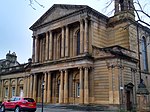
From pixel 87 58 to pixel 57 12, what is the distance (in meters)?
10.9

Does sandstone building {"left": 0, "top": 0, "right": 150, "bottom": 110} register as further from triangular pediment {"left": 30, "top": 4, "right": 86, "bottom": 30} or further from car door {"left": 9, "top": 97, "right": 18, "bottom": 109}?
car door {"left": 9, "top": 97, "right": 18, "bottom": 109}

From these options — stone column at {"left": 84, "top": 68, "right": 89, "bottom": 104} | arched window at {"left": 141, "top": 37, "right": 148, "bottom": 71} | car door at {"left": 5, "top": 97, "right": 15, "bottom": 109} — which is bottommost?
car door at {"left": 5, "top": 97, "right": 15, "bottom": 109}

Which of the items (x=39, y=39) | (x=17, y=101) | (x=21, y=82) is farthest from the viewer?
(x=21, y=82)

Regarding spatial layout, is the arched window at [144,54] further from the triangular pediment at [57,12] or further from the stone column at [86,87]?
the triangular pediment at [57,12]

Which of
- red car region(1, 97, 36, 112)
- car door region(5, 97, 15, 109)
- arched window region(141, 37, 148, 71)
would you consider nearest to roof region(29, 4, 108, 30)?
arched window region(141, 37, 148, 71)

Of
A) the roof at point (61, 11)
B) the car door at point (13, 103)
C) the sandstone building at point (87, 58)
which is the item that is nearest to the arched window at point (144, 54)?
the sandstone building at point (87, 58)

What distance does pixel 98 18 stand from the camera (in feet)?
110

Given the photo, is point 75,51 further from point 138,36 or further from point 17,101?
point 17,101

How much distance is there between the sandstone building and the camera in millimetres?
29219

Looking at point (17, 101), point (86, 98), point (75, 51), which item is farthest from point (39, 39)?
point (17, 101)

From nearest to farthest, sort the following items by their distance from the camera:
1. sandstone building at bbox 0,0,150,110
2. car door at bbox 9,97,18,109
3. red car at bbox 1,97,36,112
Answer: red car at bbox 1,97,36,112, car door at bbox 9,97,18,109, sandstone building at bbox 0,0,150,110

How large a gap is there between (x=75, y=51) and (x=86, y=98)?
7824 millimetres

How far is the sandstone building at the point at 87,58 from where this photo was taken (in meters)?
29.2

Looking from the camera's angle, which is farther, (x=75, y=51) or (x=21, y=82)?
(x=21, y=82)
